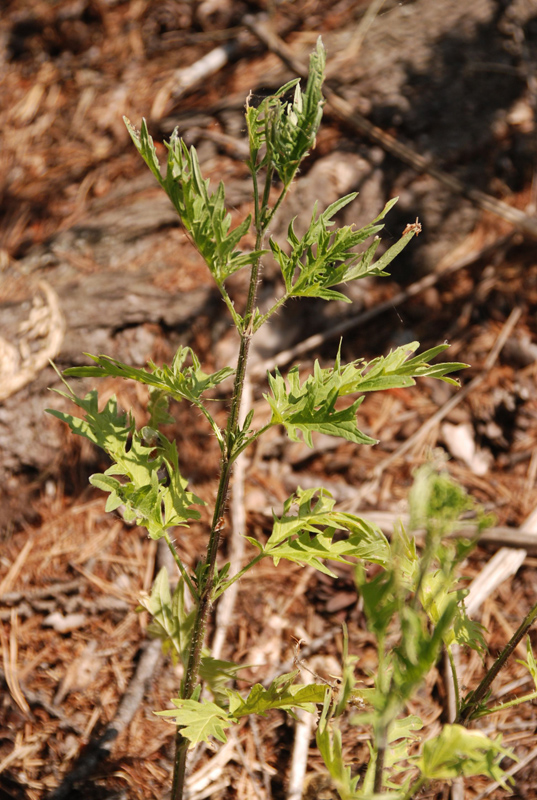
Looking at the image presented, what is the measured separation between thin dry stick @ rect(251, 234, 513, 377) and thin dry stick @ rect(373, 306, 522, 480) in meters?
0.35

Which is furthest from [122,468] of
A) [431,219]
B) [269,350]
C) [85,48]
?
[85,48]

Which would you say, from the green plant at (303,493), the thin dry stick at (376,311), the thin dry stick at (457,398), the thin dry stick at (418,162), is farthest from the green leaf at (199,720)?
the thin dry stick at (418,162)

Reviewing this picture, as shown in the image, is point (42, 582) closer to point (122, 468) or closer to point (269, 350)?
point (122, 468)

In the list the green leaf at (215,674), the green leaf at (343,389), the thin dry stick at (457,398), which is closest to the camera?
the green leaf at (343,389)

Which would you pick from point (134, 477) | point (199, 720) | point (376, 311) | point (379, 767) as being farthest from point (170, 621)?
point (376, 311)

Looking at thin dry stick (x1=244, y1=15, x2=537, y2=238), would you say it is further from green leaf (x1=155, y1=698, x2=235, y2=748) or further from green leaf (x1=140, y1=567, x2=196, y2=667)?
green leaf (x1=155, y1=698, x2=235, y2=748)

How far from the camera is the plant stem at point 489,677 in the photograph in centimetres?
129

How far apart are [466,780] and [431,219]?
2454 millimetres

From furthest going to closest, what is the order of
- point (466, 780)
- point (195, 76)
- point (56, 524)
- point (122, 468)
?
1. point (195, 76)
2. point (56, 524)
3. point (466, 780)
4. point (122, 468)

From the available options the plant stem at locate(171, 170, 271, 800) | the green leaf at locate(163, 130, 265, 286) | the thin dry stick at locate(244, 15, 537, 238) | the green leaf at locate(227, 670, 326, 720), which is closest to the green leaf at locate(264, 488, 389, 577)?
the plant stem at locate(171, 170, 271, 800)

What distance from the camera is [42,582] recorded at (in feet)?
7.49

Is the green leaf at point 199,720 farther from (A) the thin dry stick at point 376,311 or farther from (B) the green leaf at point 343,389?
(A) the thin dry stick at point 376,311

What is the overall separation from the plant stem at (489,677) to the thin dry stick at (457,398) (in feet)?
4.07

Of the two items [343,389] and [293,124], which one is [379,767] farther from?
[293,124]
